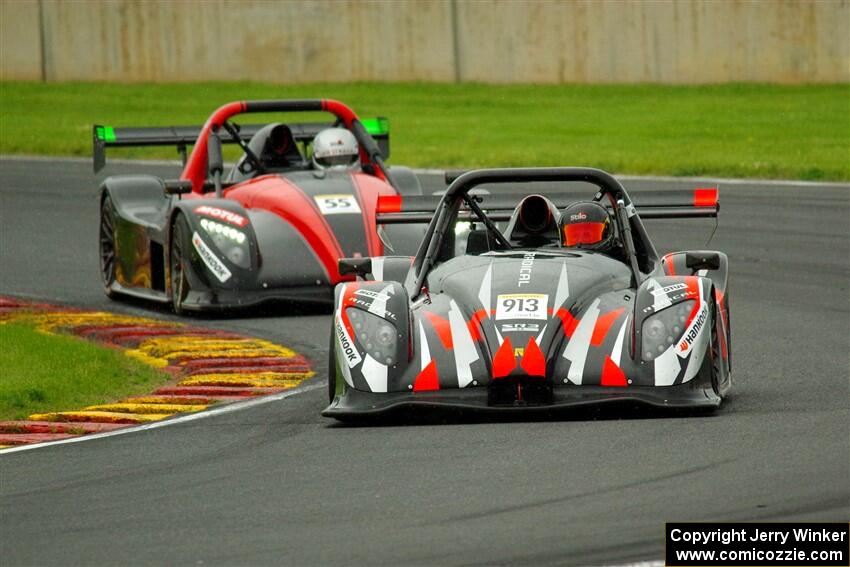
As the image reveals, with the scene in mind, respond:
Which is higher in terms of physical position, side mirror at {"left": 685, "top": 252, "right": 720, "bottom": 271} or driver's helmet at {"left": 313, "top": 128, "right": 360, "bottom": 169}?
driver's helmet at {"left": 313, "top": 128, "right": 360, "bottom": 169}

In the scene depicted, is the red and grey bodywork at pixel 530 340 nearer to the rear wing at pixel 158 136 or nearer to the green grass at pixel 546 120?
the rear wing at pixel 158 136

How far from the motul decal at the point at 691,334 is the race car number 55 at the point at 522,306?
1.99 feet

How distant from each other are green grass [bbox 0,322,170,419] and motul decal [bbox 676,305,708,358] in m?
3.19

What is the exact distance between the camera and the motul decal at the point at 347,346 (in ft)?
27.1

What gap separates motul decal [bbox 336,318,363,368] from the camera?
827 centimetres

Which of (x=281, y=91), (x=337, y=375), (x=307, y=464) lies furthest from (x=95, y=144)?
(x=281, y=91)

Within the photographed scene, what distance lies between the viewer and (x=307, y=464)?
721 centimetres

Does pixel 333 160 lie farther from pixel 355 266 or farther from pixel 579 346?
pixel 579 346

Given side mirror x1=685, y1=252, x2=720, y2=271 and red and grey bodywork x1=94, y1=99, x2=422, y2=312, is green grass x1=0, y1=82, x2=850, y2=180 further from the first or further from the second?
side mirror x1=685, y1=252, x2=720, y2=271

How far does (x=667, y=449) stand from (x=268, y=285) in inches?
239

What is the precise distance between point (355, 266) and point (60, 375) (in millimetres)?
1938

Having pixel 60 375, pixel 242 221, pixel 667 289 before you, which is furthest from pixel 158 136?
pixel 667 289

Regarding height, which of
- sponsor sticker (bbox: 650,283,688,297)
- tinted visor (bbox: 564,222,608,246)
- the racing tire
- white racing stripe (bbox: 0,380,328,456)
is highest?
tinted visor (bbox: 564,222,608,246)

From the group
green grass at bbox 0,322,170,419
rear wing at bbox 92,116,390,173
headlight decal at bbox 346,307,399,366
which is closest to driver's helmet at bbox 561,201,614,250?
headlight decal at bbox 346,307,399,366
